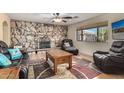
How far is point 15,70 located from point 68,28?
45.1 inches

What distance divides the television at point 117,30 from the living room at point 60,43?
1cm

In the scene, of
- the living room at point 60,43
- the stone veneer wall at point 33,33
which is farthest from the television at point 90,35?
the stone veneer wall at point 33,33

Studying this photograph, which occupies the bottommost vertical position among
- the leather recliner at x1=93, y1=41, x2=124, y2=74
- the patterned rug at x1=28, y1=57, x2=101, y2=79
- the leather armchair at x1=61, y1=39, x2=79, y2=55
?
the patterned rug at x1=28, y1=57, x2=101, y2=79

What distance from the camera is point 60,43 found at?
198cm

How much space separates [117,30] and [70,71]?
3.30 feet

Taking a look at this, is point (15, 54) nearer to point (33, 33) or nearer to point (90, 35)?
point (33, 33)

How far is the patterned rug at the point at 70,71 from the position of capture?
1.74 meters

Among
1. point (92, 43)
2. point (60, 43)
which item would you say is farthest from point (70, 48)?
point (92, 43)

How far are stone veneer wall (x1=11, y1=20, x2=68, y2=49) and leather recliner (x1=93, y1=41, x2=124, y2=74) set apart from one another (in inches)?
28.1

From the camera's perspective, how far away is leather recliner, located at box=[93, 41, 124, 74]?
165 centimetres

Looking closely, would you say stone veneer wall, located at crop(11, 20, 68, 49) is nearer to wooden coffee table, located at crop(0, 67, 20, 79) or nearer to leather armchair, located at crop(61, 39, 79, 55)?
leather armchair, located at crop(61, 39, 79, 55)

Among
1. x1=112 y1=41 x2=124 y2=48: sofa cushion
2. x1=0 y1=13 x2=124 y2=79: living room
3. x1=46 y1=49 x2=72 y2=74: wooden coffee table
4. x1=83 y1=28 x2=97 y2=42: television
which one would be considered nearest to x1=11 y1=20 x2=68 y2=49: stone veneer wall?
x1=0 y1=13 x2=124 y2=79: living room

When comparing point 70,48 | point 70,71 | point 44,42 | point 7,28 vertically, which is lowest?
point 70,71
